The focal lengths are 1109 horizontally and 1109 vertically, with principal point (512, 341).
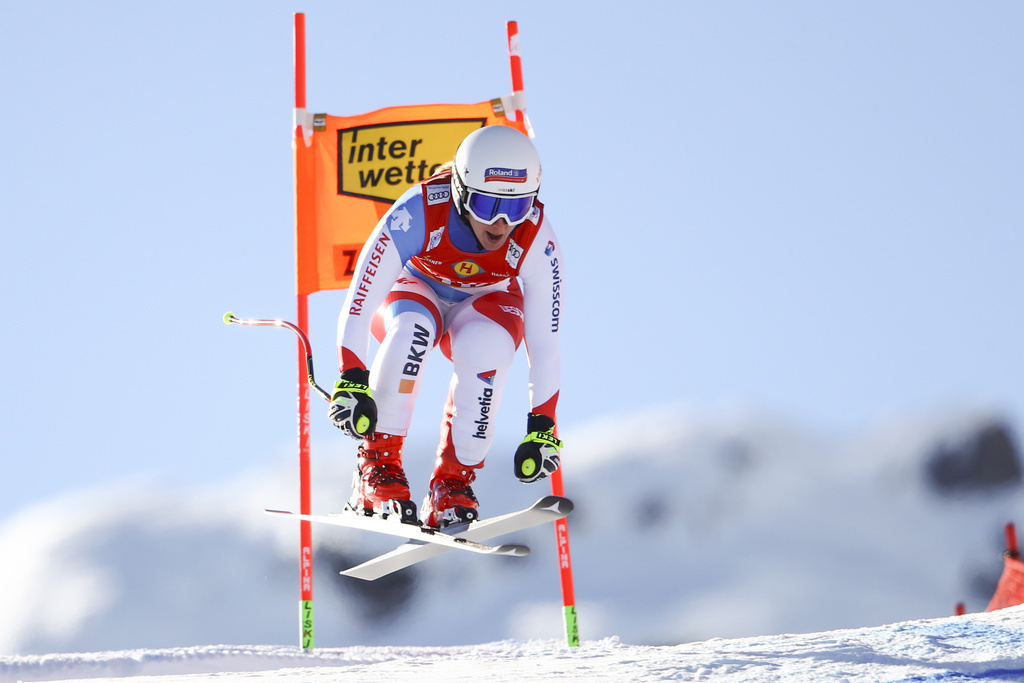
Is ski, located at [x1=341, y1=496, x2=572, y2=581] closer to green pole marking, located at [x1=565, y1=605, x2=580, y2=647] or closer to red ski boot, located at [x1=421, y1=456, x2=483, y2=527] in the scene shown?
red ski boot, located at [x1=421, y1=456, x2=483, y2=527]

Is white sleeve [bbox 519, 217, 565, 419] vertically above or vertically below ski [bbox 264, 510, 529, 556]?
above

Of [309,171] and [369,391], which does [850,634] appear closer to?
[369,391]

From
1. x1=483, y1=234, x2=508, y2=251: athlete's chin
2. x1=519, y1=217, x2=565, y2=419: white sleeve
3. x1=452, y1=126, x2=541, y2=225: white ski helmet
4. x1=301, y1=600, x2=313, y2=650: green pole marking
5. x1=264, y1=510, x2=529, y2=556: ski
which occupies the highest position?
x1=452, y1=126, x2=541, y2=225: white ski helmet

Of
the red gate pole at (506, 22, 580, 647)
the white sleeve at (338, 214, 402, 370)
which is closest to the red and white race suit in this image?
the white sleeve at (338, 214, 402, 370)

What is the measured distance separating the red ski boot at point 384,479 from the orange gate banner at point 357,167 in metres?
2.06

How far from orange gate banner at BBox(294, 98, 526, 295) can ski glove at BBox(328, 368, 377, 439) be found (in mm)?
2204

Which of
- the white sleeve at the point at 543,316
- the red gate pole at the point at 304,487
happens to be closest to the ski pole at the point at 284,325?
the red gate pole at the point at 304,487

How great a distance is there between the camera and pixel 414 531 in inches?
198

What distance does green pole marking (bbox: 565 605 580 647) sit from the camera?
22.1ft

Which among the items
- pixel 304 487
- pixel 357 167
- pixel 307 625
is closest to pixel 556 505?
pixel 304 487

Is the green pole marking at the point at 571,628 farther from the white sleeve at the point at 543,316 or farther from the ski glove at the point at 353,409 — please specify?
the ski glove at the point at 353,409

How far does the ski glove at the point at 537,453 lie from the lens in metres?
5.12

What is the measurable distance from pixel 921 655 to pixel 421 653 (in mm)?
3400

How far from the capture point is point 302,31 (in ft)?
23.3
